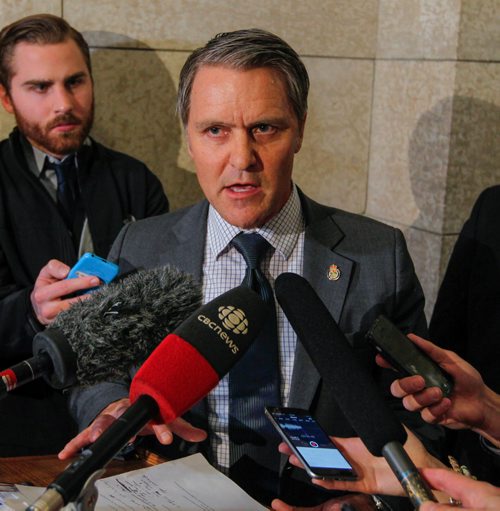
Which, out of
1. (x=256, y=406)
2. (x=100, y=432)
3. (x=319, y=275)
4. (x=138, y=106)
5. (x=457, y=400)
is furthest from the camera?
(x=138, y=106)

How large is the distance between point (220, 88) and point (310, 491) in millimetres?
833

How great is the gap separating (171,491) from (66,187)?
1.50 meters

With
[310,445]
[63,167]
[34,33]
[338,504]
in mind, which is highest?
[34,33]

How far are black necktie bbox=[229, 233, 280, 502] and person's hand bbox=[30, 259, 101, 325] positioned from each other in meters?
0.37

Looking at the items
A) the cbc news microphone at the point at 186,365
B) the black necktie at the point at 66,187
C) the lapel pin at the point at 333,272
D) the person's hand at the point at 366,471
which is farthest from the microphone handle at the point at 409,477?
the black necktie at the point at 66,187

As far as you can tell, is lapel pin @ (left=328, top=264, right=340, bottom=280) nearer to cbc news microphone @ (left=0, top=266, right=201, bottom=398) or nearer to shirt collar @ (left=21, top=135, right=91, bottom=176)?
cbc news microphone @ (left=0, top=266, right=201, bottom=398)

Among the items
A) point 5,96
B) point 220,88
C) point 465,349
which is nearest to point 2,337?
point 5,96

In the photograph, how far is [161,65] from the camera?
2.88 m

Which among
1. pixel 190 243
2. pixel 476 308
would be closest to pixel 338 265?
pixel 190 243

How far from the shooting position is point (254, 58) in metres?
1.68

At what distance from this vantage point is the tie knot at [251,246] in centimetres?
177

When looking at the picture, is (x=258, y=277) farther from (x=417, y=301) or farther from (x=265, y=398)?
(x=417, y=301)

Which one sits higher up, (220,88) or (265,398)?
(220,88)

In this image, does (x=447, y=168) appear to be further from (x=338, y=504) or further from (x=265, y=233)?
(x=338, y=504)
